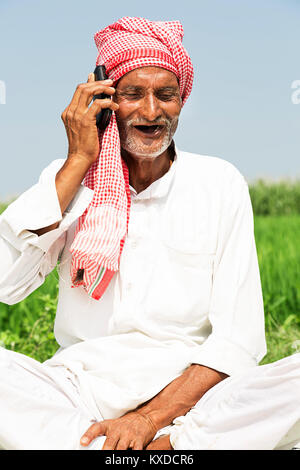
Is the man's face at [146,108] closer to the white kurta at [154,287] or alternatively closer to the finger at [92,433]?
the white kurta at [154,287]

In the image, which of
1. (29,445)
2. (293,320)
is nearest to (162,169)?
(29,445)

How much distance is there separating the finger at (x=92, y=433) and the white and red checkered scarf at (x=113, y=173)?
0.63 meters

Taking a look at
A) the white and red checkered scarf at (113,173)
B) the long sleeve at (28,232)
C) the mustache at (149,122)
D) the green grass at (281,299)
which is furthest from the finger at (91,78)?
the green grass at (281,299)

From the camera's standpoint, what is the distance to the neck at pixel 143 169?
3170 millimetres

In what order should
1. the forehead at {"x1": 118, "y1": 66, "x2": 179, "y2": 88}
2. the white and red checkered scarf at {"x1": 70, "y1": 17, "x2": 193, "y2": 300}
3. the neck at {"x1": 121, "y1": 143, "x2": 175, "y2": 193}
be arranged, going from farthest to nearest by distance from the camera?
the neck at {"x1": 121, "y1": 143, "x2": 175, "y2": 193}
the forehead at {"x1": 118, "y1": 66, "x2": 179, "y2": 88}
the white and red checkered scarf at {"x1": 70, "y1": 17, "x2": 193, "y2": 300}

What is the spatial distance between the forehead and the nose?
0.23ft

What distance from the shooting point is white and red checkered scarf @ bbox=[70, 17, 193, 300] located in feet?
9.56

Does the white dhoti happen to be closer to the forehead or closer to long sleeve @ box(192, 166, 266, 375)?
long sleeve @ box(192, 166, 266, 375)

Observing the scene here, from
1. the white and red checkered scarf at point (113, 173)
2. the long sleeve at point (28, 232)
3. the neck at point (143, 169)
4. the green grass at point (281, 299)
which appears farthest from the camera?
the green grass at point (281, 299)

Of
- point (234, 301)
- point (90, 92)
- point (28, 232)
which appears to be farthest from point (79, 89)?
point (234, 301)

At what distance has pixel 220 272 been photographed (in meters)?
2.98

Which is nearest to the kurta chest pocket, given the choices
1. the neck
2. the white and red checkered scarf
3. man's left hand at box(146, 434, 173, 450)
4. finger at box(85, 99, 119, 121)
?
the white and red checkered scarf

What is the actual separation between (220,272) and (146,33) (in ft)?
4.09
